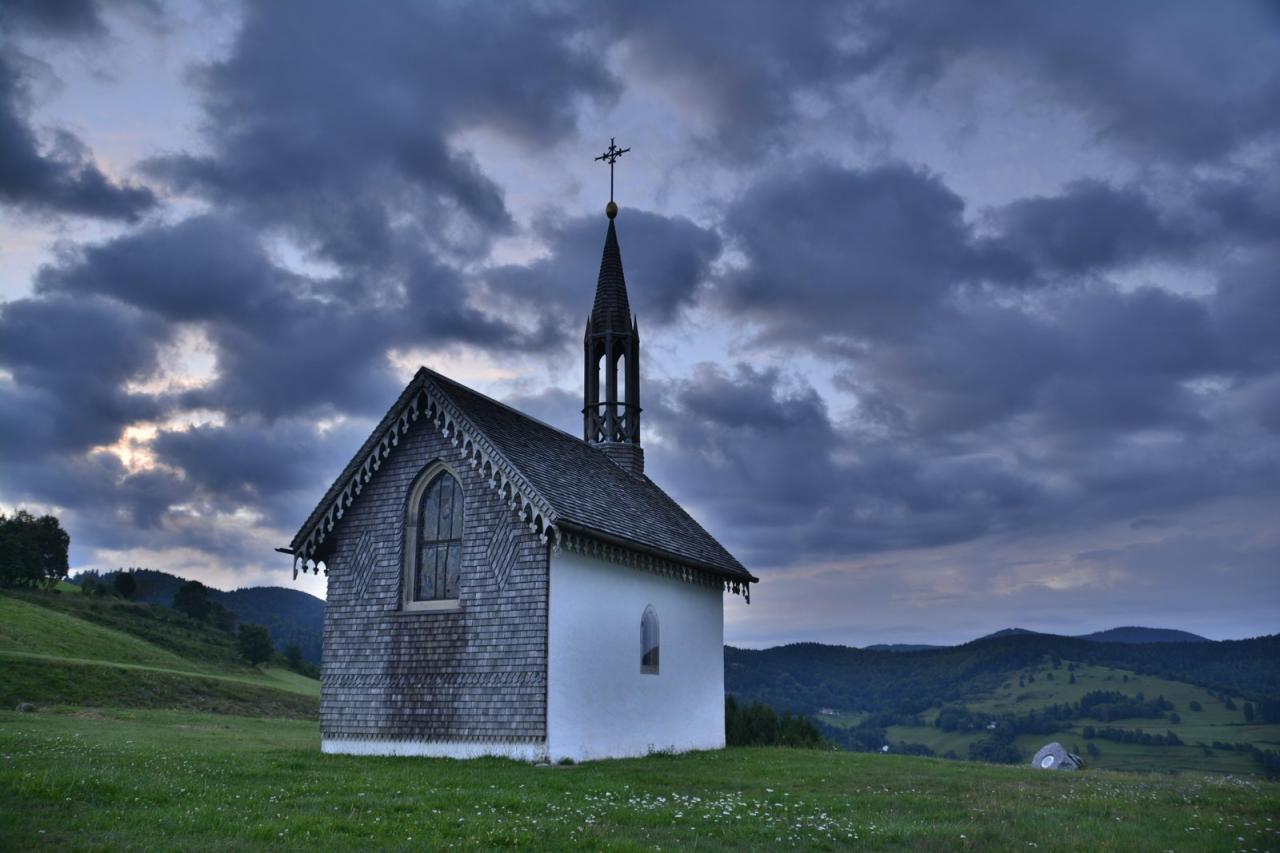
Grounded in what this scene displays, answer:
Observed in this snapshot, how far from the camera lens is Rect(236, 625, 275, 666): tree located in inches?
3620

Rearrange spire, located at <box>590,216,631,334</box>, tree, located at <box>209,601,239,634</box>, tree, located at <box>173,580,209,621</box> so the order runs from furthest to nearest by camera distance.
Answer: tree, located at <box>209,601,239,634</box> < tree, located at <box>173,580,209,621</box> < spire, located at <box>590,216,631,334</box>

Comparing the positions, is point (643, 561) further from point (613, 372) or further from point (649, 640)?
point (613, 372)

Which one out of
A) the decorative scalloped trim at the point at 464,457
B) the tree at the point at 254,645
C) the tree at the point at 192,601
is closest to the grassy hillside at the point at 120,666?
the tree at the point at 254,645

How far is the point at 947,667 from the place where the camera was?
154250 millimetres

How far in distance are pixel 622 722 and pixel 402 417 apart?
11.0 meters

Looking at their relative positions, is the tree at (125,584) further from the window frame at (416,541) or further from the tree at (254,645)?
the window frame at (416,541)

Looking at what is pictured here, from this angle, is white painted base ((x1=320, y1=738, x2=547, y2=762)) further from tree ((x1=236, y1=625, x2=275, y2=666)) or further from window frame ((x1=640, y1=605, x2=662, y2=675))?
tree ((x1=236, y1=625, x2=275, y2=666))

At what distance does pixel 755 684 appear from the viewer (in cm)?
11044

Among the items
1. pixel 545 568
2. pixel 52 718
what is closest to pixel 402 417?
pixel 545 568

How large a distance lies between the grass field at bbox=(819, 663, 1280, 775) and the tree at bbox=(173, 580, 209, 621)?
8099 centimetres

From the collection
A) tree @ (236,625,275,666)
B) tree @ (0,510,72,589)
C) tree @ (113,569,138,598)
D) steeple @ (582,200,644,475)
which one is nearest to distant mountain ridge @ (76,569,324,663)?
tree @ (113,569,138,598)

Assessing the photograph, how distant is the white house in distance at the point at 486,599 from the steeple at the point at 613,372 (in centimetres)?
789

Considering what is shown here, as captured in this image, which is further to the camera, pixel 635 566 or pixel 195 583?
pixel 195 583

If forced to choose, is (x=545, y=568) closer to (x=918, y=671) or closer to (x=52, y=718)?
(x=52, y=718)
